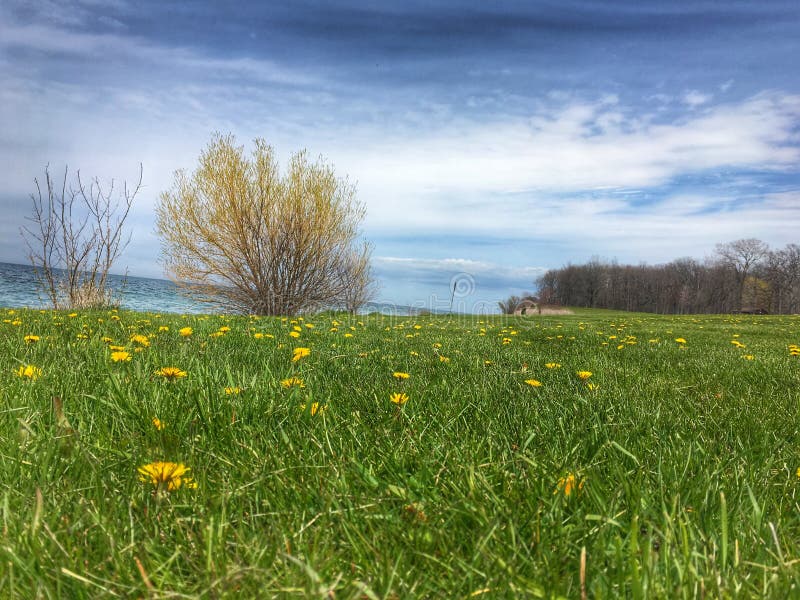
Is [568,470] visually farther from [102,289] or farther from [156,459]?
[102,289]

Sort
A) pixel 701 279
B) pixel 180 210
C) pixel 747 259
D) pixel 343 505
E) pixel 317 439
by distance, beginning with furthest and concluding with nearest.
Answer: pixel 701 279 < pixel 747 259 < pixel 180 210 < pixel 317 439 < pixel 343 505

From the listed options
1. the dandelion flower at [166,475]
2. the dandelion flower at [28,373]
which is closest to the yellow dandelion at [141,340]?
the dandelion flower at [28,373]

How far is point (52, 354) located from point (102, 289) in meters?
10.8

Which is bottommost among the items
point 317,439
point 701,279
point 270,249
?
point 317,439

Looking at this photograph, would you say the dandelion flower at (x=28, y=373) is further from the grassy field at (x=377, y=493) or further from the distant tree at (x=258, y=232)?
the distant tree at (x=258, y=232)

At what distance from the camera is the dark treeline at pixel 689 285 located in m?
55.3

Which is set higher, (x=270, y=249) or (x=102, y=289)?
(x=270, y=249)

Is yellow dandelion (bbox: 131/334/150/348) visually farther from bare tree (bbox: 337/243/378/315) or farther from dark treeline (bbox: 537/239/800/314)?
dark treeline (bbox: 537/239/800/314)

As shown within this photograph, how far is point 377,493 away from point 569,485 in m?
0.59

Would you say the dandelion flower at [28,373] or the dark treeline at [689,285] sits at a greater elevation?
the dark treeline at [689,285]

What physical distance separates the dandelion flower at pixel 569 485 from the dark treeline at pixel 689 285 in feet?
190

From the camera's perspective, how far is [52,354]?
11.2ft

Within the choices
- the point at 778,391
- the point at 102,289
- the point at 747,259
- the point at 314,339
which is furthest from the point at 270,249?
the point at 747,259

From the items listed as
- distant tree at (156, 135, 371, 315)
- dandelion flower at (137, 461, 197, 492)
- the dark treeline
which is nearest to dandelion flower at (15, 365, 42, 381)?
dandelion flower at (137, 461, 197, 492)
